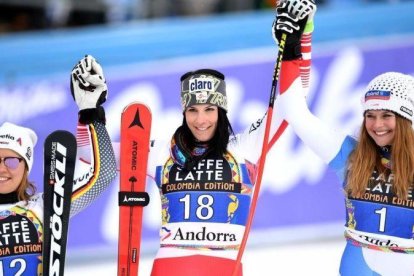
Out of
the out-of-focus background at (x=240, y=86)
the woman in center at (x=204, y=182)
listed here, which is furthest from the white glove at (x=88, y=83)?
the out-of-focus background at (x=240, y=86)

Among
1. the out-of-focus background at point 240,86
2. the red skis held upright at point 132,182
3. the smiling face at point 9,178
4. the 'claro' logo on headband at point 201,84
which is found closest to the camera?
the smiling face at point 9,178

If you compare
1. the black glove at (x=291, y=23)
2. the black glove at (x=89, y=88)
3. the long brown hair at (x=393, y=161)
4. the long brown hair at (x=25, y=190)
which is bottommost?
the long brown hair at (x=25, y=190)

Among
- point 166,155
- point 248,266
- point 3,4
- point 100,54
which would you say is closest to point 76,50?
point 100,54

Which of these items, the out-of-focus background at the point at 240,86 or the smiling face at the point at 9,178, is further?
the out-of-focus background at the point at 240,86

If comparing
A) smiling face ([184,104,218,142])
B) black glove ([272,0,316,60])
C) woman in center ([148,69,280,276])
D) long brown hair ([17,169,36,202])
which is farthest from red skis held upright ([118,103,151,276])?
black glove ([272,0,316,60])

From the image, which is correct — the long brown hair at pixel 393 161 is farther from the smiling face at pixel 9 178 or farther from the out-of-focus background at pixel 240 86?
the out-of-focus background at pixel 240 86

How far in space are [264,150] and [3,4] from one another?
6.02 m

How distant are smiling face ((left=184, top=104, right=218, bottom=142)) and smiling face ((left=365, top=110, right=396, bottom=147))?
2.35ft

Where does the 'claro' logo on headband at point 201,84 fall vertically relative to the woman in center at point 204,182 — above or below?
above

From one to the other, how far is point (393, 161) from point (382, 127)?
0.54 ft

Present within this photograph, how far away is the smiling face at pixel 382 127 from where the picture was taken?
17.5ft

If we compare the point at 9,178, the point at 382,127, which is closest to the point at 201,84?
the point at 382,127

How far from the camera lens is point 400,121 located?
5.36 metres

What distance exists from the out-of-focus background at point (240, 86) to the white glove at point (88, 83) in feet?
11.3
